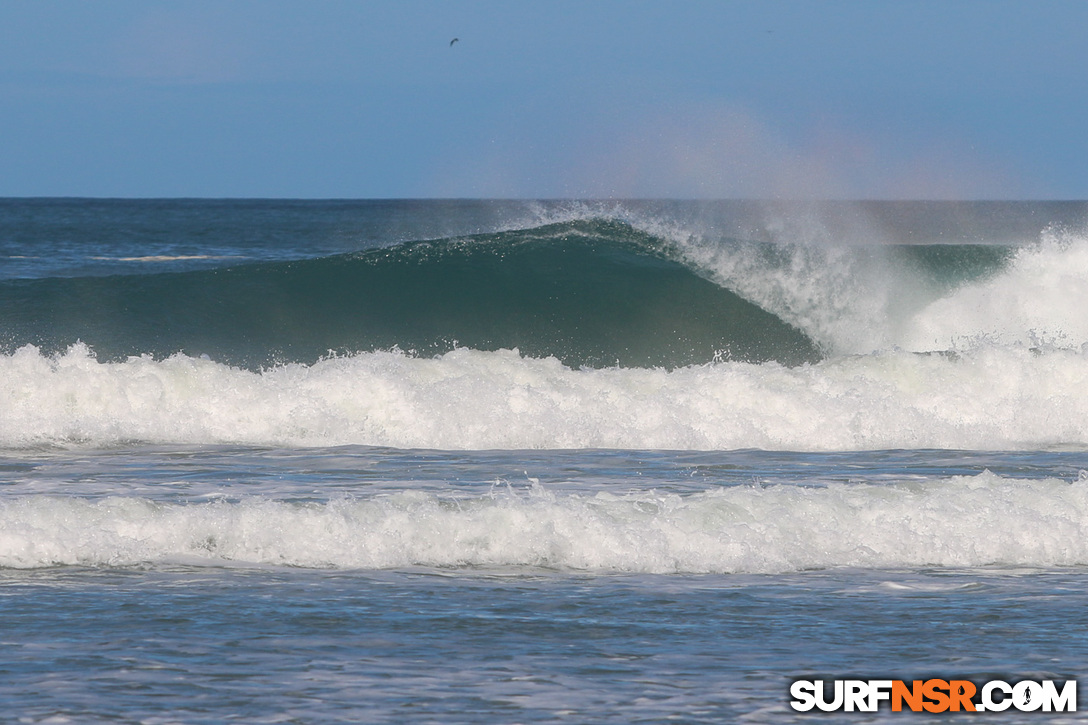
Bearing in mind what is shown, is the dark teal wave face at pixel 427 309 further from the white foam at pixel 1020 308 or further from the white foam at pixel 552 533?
the white foam at pixel 552 533

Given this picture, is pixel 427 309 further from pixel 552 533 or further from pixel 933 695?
pixel 933 695

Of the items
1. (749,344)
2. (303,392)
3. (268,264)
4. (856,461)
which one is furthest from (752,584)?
(268,264)

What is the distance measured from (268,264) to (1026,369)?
465 inches

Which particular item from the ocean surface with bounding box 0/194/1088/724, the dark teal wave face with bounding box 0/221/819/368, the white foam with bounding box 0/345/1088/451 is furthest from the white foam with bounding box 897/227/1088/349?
the white foam with bounding box 0/345/1088/451

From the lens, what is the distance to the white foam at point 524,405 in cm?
1237

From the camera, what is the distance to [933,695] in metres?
4.92

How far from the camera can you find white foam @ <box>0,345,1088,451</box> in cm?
1237

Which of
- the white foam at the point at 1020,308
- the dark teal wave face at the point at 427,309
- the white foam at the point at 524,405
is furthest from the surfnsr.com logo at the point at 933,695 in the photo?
the white foam at the point at 1020,308

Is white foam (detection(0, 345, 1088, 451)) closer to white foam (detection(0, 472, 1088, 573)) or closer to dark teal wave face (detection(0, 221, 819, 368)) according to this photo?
dark teal wave face (detection(0, 221, 819, 368))

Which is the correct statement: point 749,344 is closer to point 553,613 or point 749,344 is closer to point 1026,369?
point 1026,369

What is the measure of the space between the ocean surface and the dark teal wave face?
0.07m

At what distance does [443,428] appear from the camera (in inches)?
493

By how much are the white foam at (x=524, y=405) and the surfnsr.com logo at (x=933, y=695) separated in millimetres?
7016

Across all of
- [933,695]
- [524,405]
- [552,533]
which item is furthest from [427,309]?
[933,695]
